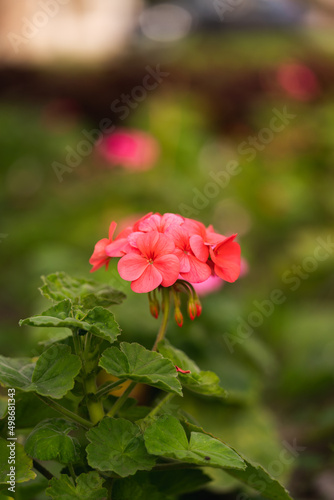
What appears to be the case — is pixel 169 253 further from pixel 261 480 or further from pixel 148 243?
pixel 261 480

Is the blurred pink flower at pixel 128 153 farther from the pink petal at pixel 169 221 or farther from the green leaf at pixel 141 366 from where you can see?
the green leaf at pixel 141 366

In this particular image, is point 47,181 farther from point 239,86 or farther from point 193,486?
point 193,486

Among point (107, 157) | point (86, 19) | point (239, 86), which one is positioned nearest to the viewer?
point (107, 157)

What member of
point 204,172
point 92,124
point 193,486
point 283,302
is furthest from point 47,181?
point 193,486

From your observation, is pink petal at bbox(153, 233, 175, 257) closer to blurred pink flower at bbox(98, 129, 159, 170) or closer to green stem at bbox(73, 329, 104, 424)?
green stem at bbox(73, 329, 104, 424)

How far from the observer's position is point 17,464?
3.38 feet

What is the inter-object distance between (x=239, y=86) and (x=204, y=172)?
9.23 feet

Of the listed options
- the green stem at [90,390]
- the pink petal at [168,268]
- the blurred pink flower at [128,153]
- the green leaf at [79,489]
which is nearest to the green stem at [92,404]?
the green stem at [90,390]

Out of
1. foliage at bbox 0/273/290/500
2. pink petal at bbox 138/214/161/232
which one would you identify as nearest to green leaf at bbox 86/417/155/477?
foliage at bbox 0/273/290/500

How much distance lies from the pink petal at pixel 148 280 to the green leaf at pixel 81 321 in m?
0.06

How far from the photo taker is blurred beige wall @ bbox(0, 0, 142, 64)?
12.8 metres

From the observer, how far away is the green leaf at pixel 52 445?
39.0 inches

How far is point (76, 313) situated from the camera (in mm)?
1036

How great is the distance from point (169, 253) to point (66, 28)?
59.7 feet
